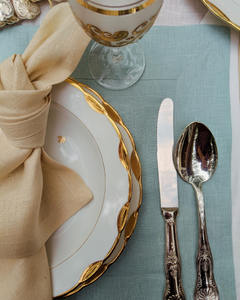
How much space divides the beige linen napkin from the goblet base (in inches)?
2.7

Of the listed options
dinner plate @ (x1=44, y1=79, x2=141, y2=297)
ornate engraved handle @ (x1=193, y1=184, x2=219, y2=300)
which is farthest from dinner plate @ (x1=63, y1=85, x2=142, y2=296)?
ornate engraved handle @ (x1=193, y1=184, x2=219, y2=300)

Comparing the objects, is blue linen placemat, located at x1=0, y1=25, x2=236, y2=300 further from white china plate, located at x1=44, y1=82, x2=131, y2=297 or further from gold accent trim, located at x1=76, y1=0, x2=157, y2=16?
gold accent trim, located at x1=76, y1=0, x2=157, y2=16

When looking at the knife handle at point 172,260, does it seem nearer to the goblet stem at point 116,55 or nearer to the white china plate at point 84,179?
the white china plate at point 84,179

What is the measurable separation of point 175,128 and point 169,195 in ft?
0.34

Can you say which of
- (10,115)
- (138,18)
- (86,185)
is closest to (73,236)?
(86,185)

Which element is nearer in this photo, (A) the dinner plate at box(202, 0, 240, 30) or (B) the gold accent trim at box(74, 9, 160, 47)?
(B) the gold accent trim at box(74, 9, 160, 47)

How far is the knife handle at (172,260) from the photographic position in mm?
356

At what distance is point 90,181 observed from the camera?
14.5 inches

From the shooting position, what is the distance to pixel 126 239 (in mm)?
349

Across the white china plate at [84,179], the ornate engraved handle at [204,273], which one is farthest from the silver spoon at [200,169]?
the white china plate at [84,179]

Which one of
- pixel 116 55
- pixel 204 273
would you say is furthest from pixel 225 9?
pixel 204 273

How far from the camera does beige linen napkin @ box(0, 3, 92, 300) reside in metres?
0.30

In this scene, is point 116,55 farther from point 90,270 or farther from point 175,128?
point 90,270

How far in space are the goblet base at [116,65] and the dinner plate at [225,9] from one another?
123 mm
